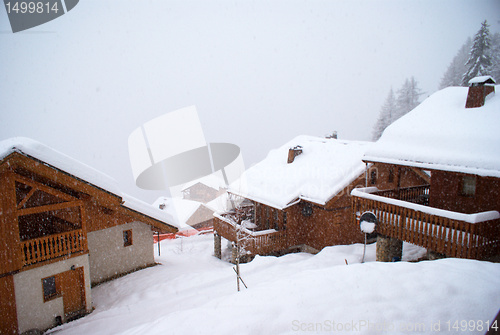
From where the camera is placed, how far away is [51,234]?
1023 centimetres

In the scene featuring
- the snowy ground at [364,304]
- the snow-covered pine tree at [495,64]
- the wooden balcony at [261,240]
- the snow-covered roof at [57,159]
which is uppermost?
the snow-covered pine tree at [495,64]

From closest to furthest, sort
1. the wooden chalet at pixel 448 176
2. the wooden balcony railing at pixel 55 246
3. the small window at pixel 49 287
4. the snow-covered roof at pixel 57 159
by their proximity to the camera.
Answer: the wooden chalet at pixel 448 176 < the snow-covered roof at pixel 57 159 < the wooden balcony railing at pixel 55 246 < the small window at pixel 49 287

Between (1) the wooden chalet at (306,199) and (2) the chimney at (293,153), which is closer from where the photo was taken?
(1) the wooden chalet at (306,199)

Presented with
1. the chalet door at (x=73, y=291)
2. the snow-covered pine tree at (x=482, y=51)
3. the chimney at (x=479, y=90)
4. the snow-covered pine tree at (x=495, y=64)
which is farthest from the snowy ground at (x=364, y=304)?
the snow-covered pine tree at (x=495, y=64)

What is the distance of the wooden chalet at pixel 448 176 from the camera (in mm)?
8219

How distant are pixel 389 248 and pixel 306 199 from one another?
5000 millimetres

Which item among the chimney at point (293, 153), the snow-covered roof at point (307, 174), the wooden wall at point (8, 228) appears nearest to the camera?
the wooden wall at point (8, 228)

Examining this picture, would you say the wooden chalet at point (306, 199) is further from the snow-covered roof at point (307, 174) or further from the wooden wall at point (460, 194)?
the wooden wall at point (460, 194)

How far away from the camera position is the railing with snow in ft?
26.3

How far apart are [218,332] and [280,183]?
12.9m

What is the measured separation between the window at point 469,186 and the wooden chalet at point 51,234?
12994 millimetres

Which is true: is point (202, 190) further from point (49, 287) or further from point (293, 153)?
point (49, 287)

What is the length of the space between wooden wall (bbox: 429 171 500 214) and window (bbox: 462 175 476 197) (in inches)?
3.6

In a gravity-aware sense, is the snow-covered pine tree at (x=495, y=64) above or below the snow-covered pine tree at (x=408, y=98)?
above
